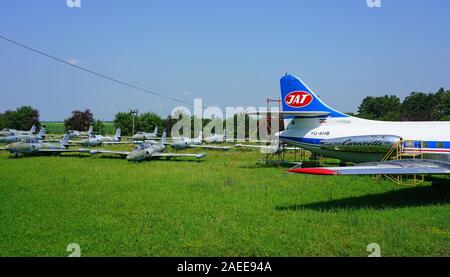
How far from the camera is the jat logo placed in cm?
1998

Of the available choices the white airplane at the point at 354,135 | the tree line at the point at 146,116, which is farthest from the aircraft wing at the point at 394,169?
the tree line at the point at 146,116

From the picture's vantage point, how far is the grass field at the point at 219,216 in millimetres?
7535

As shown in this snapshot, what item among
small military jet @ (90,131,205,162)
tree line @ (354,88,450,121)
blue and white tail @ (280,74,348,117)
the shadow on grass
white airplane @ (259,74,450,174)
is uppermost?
tree line @ (354,88,450,121)

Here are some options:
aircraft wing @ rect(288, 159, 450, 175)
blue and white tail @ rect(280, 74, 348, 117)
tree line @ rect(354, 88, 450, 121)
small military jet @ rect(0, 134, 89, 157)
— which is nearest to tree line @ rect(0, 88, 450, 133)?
tree line @ rect(354, 88, 450, 121)

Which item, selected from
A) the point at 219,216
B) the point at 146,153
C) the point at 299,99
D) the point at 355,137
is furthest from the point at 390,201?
the point at 146,153

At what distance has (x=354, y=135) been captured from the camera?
679 inches

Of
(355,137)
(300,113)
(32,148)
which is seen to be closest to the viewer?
(355,137)

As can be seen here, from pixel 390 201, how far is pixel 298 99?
9.10 metres

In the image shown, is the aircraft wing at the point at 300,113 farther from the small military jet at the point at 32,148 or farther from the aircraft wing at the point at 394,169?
the small military jet at the point at 32,148

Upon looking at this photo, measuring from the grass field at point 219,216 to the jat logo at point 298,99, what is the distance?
4.89 metres

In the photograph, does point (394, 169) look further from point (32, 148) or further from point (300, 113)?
point (32, 148)

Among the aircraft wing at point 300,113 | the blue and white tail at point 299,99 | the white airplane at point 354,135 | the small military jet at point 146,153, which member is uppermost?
the blue and white tail at point 299,99

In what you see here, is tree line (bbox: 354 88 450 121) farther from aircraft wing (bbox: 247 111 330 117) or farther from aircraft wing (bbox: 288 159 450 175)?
aircraft wing (bbox: 288 159 450 175)

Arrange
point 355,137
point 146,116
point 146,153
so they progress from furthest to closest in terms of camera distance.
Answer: point 146,116 < point 146,153 < point 355,137
